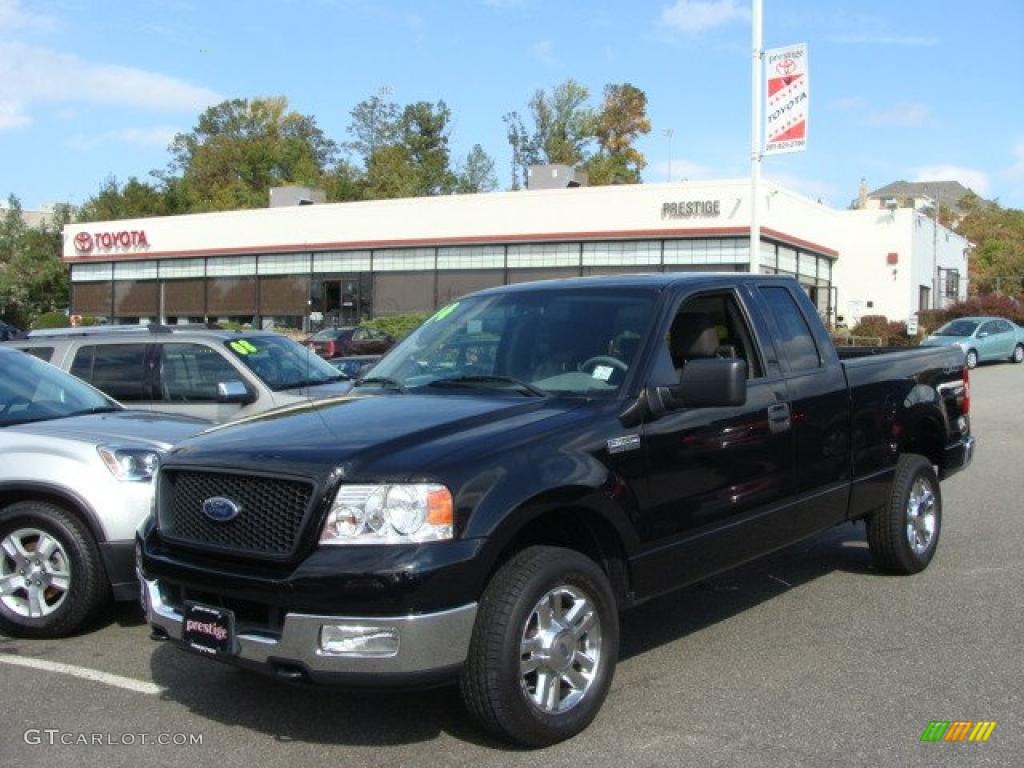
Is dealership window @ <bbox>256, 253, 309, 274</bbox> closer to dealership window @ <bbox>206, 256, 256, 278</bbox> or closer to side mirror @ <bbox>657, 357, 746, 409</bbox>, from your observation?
dealership window @ <bbox>206, 256, 256, 278</bbox>

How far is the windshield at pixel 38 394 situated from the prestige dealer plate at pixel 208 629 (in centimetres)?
304

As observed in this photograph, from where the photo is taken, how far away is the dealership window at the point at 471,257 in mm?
38625

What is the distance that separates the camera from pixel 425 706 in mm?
4781

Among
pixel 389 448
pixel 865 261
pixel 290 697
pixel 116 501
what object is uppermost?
pixel 865 261

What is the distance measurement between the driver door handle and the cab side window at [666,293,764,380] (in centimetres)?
20

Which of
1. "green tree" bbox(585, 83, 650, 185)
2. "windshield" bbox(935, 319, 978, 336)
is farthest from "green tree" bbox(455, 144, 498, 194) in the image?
"windshield" bbox(935, 319, 978, 336)

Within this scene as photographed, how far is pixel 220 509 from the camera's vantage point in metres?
4.23

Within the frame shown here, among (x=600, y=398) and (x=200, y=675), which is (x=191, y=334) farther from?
(x=600, y=398)

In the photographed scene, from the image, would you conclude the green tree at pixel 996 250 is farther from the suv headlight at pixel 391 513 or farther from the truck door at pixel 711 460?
the suv headlight at pixel 391 513

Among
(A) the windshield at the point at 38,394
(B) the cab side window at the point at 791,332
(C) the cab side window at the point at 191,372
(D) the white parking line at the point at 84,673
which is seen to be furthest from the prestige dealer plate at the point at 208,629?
(C) the cab side window at the point at 191,372

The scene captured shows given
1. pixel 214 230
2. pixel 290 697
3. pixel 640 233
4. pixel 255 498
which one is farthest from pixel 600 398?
pixel 214 230

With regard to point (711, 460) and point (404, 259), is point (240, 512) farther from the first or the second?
point (404, 259)

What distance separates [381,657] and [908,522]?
14.1 ft

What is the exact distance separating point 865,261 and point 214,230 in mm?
27120
